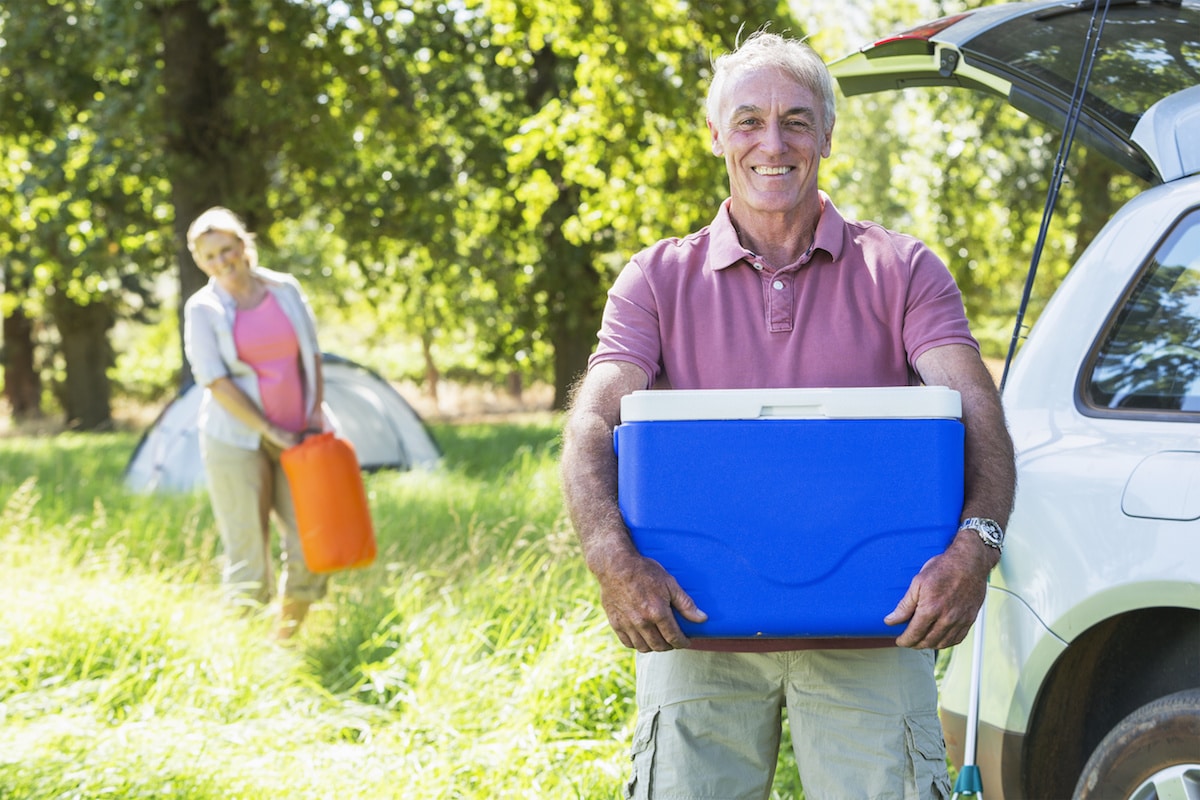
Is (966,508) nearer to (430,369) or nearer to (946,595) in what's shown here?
(946,595)

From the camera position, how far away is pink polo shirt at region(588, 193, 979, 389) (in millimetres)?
2322

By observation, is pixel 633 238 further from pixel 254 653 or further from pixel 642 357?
pixel 642 357

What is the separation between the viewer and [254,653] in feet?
16.7

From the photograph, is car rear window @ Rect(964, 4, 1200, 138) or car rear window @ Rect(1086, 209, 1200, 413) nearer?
car rear window @ Rect(1086, 209, 1200, 413)

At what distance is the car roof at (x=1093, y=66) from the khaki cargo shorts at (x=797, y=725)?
4.30 ft

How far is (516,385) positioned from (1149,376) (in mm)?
33115

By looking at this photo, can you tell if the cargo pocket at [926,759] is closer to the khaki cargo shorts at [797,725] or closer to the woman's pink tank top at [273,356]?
the khaki cargo shorts at [797,725]

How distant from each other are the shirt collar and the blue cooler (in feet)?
1.29

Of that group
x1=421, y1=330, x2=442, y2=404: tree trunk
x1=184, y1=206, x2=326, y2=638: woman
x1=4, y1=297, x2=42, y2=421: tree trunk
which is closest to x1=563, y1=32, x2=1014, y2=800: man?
x1=184, y1=206, x2=326, y2=638: woman

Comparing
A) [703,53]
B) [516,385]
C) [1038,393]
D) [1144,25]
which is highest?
[703,53]

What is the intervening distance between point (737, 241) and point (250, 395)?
3985 mm

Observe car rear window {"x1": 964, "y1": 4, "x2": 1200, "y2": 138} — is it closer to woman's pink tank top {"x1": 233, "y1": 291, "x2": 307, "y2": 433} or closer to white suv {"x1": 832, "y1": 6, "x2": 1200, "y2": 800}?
white suv {"x1": 832, "y1": 6, "x2": 1200, "y2": 800}

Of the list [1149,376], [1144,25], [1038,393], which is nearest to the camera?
[1149,376]

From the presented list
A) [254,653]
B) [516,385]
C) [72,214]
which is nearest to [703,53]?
[254,653]
